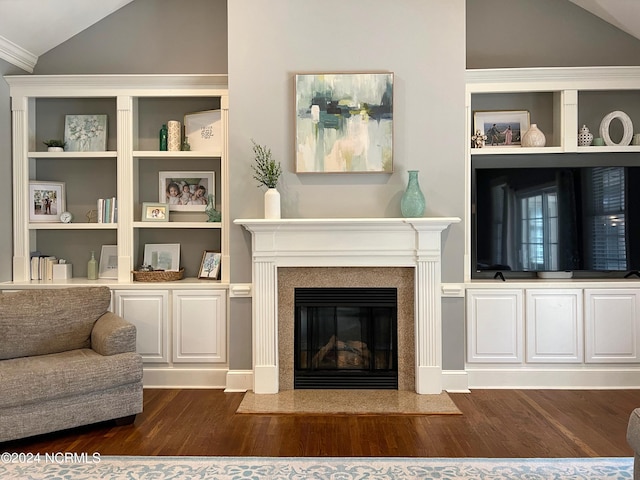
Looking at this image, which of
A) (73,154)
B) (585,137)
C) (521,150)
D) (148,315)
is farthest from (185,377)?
(585,137)

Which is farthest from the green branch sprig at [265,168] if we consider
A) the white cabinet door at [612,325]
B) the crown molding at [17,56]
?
the white cabinet door at [612,325]

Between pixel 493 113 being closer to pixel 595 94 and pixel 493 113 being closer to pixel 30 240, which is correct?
pixel 595 94

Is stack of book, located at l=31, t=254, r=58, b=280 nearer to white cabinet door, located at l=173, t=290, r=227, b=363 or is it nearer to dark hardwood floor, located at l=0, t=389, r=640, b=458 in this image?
white cabinet door, located at l=173, t=290, r=227, b=363

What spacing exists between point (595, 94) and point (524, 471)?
317 centimetres

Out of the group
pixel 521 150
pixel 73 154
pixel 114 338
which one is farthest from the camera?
pixel 73 154

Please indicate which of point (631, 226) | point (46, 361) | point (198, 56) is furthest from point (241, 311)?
point (631, 226)

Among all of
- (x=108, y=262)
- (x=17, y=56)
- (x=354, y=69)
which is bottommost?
(x=108, y=262)

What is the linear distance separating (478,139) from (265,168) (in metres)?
1.71

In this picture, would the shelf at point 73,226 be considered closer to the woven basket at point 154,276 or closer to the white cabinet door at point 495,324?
the woven basket at point 154,276

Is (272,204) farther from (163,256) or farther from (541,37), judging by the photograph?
(541,37)

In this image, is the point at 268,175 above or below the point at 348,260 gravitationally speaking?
above

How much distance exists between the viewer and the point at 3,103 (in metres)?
4.16

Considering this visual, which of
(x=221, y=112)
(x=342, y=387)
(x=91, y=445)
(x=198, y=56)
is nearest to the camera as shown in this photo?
(x=91, y=445)

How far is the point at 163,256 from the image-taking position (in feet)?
14.7
